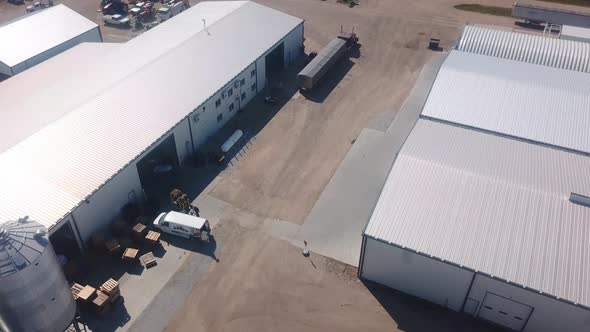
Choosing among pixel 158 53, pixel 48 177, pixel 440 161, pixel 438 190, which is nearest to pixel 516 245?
pixel 438 190

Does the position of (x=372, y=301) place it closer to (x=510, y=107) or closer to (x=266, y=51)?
(x=510, y=107)

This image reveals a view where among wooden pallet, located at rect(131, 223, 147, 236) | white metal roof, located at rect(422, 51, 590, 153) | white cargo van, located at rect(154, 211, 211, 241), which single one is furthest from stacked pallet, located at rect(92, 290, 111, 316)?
white metal roof, located at rect(422, 51, 590, 153)

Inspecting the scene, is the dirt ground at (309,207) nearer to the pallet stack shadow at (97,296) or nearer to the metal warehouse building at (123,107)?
the pallet stack shadow at (97,296)

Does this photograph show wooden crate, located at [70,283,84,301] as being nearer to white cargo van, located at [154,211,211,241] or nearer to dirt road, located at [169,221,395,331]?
dirt road, located at [169,221,395,331]

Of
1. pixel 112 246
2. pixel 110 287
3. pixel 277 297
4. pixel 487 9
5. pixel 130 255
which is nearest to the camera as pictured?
pixel 110 287

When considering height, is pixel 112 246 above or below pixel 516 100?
below

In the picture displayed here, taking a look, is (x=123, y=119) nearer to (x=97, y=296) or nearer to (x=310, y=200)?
(x=97, y=296)

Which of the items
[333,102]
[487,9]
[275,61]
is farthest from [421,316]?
[487,9]
